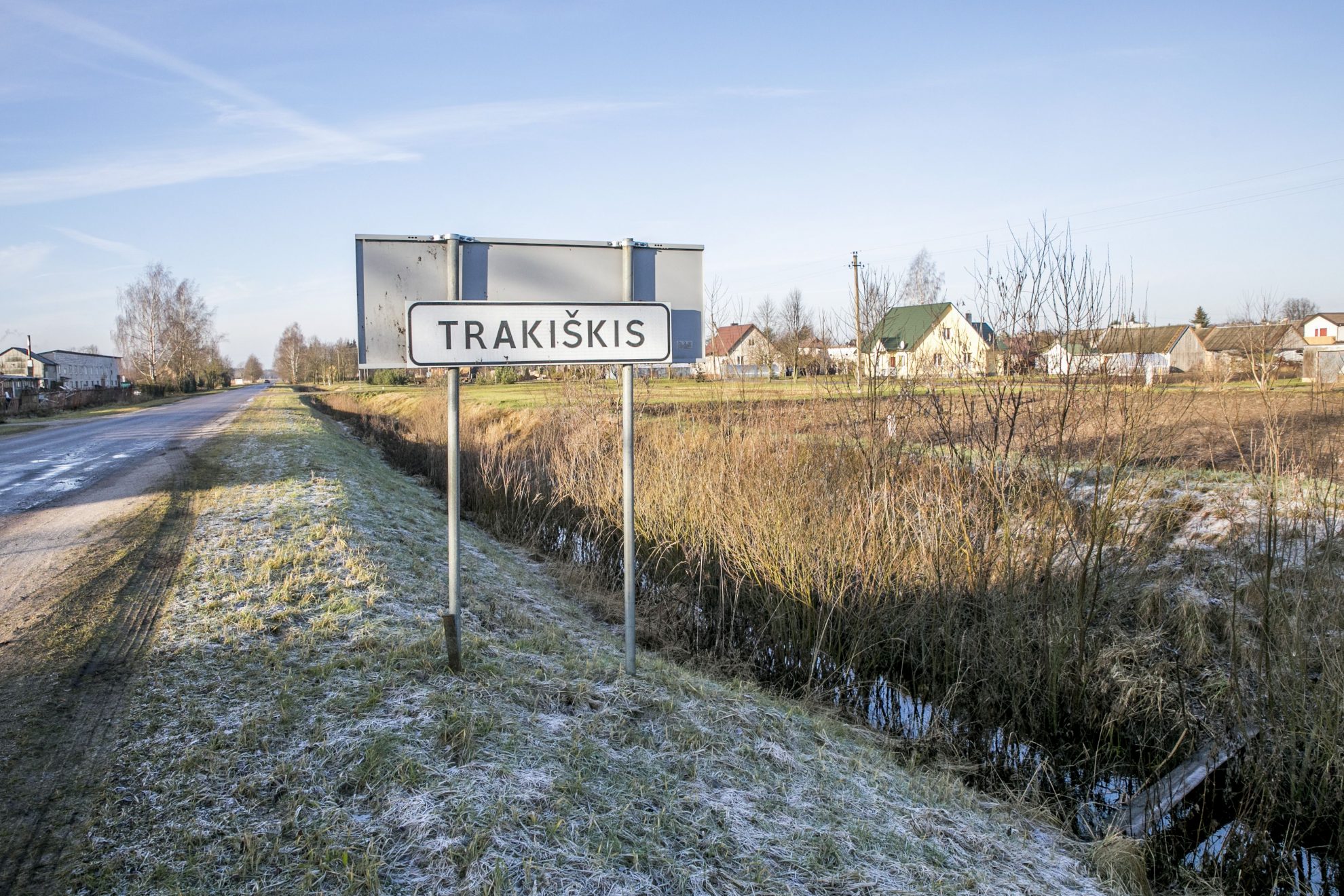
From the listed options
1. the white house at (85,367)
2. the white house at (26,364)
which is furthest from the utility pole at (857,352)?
the white house at (85,367)

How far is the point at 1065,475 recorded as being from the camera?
18.9 feet

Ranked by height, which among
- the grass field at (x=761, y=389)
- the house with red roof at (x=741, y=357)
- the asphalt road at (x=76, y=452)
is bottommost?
the asphalt road at (x=76, y=452)

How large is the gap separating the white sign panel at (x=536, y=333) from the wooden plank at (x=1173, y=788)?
3.71 metres

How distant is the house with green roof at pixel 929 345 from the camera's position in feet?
21.5

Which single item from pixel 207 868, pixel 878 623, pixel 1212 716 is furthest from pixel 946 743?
pixel 207 868

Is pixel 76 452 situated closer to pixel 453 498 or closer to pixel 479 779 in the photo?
pixel 453 498

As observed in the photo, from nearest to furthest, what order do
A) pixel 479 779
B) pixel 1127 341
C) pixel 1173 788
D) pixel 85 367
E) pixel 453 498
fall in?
pixel 479 779
pixel 453 498
pixel 1173 788
pixel 1127 341
pixel 85 367

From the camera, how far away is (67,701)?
12.2ft

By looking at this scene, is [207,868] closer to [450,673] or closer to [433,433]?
[450,673]

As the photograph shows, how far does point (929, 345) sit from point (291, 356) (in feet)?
355

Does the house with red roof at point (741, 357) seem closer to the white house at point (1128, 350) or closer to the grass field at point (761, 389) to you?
the grass field at point (761, 389)

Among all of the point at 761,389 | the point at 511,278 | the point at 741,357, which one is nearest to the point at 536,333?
Answer: the point at 511,278

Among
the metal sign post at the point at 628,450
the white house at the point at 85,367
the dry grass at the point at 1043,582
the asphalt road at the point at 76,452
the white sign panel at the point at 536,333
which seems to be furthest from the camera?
the white house at the point at 85,367

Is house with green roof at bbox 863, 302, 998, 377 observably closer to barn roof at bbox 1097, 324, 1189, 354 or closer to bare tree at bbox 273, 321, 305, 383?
barn roof at bbox 1097, 324, 1189, 354
